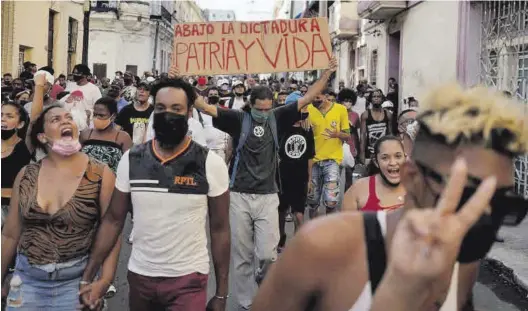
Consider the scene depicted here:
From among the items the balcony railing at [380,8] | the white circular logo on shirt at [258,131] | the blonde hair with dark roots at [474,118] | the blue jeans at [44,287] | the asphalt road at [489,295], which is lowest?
the asphalt road at [489,295]

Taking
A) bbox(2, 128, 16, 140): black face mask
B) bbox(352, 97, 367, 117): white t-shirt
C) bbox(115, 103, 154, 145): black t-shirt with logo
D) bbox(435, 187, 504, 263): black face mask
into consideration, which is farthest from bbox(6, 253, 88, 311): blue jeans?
bbox(352, 97, 367, 117): white t-shirt

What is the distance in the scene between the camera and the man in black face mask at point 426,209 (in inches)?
62.7

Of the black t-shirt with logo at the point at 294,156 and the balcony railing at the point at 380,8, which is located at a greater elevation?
the balcony railing at the point at 380,8

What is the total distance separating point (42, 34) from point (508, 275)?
18.5 meters

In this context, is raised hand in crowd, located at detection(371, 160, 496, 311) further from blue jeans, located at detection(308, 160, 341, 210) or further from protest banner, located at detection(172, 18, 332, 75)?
blue jeans, located at detection(308, 160, 341, 210)

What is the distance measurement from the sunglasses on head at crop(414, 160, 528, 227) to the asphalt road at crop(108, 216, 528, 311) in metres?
4.25

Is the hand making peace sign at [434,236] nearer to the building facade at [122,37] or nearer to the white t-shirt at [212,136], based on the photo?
the white t-shirt at [212,136]

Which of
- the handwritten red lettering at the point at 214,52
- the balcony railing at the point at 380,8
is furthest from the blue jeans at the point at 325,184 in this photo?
the balcony railing at the point at 380,8

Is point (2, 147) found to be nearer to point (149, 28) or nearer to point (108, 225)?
point (108, 225)

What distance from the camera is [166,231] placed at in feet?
11.8

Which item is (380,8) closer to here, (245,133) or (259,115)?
(259,115)

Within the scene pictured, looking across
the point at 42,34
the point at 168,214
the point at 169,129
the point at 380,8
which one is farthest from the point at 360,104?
the point at 42,34

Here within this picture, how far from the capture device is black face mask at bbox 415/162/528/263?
1.54 meters

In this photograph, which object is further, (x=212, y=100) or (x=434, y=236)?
(x=212, y=100)
